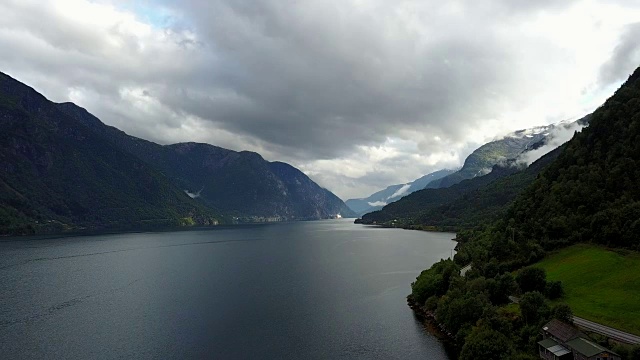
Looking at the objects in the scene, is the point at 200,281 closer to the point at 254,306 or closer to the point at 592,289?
the point at 254,306

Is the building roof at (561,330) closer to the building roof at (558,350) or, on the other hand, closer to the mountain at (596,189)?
the building roof at (558,350)

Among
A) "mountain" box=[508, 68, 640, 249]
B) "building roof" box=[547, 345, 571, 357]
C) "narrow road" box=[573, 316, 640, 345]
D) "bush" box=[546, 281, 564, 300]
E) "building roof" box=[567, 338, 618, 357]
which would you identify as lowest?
"building roof" box=[547, 345, 571, 357]

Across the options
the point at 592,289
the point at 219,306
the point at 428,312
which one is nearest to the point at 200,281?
Answer: the point at 219,306

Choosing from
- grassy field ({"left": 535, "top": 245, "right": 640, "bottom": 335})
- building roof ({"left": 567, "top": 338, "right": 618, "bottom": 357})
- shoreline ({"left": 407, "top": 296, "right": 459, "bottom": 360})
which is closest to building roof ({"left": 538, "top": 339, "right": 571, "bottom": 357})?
building roof ({"left": 567, "top": 338, "right": 618, "bottom": 357})

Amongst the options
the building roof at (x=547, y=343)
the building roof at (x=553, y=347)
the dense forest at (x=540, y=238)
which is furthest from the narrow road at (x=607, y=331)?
the building roof at (x=553, y=347)

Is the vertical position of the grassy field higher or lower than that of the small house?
higher

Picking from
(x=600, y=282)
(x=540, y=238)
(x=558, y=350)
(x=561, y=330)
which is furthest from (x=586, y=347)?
(x=540, y=238)

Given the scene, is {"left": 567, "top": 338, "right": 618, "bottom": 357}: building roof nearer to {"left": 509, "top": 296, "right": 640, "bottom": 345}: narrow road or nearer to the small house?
the small house
